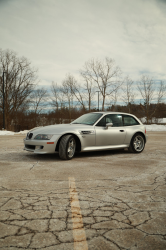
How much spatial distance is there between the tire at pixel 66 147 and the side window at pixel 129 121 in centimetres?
234

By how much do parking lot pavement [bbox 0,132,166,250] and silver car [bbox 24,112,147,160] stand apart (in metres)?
1.13

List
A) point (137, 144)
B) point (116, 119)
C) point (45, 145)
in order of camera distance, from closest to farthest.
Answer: point (45, 145)
point (116, 119)
point (137, 144)

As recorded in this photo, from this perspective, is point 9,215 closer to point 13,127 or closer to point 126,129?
point 126,129

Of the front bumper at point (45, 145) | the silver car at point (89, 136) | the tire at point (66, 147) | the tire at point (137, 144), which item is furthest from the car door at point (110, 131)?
the front bumper at point (45, 145)

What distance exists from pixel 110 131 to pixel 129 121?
114 cm

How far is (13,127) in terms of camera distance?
3141cm

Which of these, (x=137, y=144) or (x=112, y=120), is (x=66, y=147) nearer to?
(x=112, y=120)

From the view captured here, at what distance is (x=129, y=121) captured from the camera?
319 inches

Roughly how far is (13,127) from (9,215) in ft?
98.6

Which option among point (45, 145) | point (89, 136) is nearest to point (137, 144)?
point (89, 136)

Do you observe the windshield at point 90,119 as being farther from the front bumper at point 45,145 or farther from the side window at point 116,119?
the front bumper at point 45,145

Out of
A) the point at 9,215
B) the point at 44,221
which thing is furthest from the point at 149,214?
the point at 9,215

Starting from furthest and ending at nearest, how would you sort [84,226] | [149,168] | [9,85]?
[9,85] → [149,168] → [84,226]

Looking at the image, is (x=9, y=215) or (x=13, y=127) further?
(x=13, y=127)
